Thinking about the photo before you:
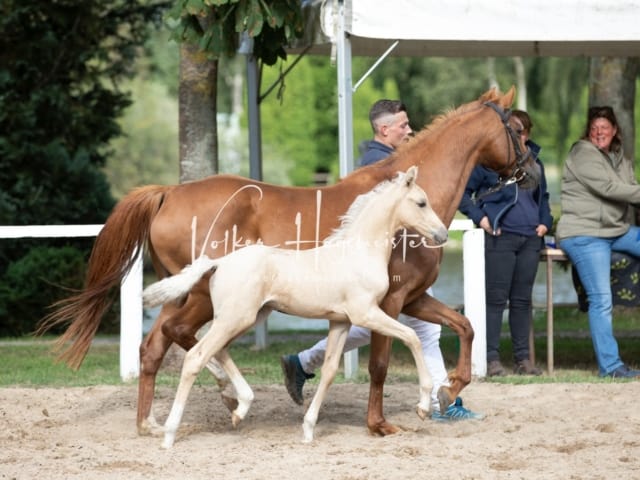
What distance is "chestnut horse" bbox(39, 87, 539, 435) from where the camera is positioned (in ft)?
21.7

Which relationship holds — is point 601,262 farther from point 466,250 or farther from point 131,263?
point 131,263

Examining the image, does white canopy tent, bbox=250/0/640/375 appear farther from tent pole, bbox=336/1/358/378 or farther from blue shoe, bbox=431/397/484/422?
blue shoe, bbox=431/397/484/422

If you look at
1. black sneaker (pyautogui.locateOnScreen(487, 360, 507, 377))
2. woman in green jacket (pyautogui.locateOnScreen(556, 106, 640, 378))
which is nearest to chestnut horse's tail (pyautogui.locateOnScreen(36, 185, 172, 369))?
black sneaker (pyautogui.locateOnScreen(487, 360, 507, 377))

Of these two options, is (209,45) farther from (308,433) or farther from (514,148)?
(308,433)

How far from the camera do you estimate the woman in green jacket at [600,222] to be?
8859mm

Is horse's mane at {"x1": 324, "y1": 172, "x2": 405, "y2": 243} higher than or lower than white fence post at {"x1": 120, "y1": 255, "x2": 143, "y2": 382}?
higher

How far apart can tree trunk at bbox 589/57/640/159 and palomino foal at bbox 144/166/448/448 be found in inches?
286

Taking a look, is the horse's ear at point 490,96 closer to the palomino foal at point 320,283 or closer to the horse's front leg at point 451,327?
the palomino foal at point 320,283

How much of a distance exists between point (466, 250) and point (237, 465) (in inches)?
147

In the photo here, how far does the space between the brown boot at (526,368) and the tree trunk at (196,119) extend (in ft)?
10.2

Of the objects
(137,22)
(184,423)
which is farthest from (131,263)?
(137,22)

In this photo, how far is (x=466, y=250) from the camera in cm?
902

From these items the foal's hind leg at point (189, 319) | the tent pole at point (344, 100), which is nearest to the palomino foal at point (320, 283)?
the foal's hind leg at point (189, 319)

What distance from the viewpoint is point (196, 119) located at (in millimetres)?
10102
